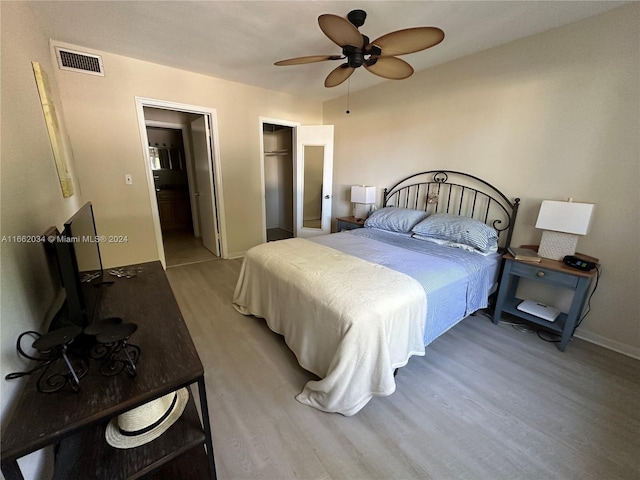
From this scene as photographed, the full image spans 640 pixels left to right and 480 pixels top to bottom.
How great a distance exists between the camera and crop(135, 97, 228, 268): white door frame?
299 cm

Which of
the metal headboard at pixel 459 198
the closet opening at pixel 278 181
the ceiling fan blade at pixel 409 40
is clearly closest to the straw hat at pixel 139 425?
the ceiling fan blade at pixel 409 40

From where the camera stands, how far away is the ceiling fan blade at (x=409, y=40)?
1.45 m

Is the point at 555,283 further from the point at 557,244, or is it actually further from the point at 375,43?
the point at 375,43

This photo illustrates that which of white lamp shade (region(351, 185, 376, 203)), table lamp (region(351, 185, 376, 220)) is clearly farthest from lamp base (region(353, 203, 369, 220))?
white lamp shade (region(351, 185, 376, 203))

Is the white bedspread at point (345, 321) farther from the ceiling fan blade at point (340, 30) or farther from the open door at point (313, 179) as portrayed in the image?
the open door at point (313, 179)

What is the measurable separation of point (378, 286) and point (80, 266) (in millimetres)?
1523

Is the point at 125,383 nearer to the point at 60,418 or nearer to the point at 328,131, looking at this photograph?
the point at 60,418

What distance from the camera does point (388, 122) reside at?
344 cm

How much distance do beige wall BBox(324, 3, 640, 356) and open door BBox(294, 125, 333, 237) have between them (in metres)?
1.51

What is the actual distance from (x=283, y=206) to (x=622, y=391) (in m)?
5.43

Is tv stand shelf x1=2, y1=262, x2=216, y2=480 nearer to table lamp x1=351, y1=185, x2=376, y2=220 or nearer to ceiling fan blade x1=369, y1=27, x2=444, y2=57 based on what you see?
ceiling fan blade x1=369, y1=27, x2=444, y2=57

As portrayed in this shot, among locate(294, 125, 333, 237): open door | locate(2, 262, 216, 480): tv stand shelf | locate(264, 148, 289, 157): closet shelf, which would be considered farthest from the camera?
locate(264, 148, 289, 157): closet shelf

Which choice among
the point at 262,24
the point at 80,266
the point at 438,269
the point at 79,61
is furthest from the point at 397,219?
the point at 79,61

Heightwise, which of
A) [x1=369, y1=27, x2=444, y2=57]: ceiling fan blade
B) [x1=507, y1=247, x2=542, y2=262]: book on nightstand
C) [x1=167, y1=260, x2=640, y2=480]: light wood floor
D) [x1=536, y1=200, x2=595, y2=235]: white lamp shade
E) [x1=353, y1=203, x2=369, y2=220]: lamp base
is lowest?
[x1=167, y1=260, x2=640, y2=480]: light wood floor
